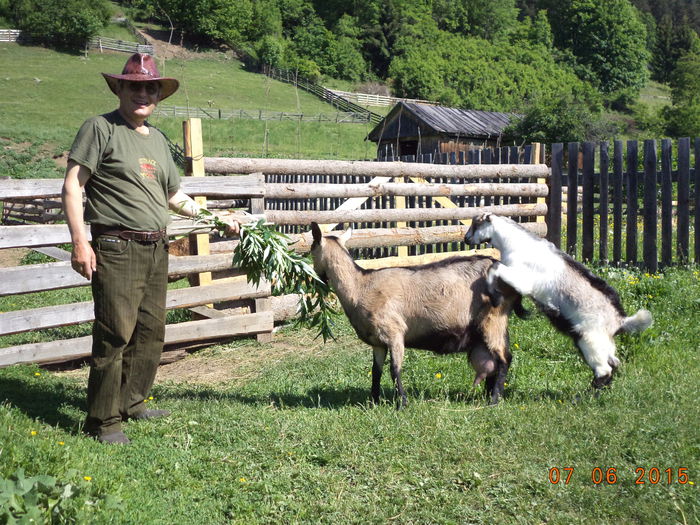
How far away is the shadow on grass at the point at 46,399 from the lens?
4770mm

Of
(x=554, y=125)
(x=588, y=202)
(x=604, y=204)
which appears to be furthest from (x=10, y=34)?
(x=604, y=204)

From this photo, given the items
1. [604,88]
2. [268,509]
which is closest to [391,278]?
[268,509]

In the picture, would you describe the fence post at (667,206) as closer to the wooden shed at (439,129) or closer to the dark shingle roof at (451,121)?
the wooden shed at (439,129)

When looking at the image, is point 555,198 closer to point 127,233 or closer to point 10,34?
point 127,233

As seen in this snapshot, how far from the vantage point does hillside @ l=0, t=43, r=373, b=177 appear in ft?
106

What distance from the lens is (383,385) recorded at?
5738 millimetres

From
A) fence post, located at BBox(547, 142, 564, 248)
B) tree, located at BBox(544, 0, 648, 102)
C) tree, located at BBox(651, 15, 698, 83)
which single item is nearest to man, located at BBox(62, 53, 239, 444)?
fence post, located at BBox(547, 142, 564, 248)

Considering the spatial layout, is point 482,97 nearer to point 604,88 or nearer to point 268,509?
point 604,88

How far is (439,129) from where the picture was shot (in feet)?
93.5

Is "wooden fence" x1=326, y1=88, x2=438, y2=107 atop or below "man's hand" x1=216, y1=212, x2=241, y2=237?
atop

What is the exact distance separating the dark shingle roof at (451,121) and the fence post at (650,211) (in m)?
19.9

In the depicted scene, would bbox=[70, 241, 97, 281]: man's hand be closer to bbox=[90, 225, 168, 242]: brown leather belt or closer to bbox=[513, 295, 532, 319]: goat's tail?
bbox=[90, 225, 168, 242]: brown leather belt

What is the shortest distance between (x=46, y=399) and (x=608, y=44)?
105970mm
